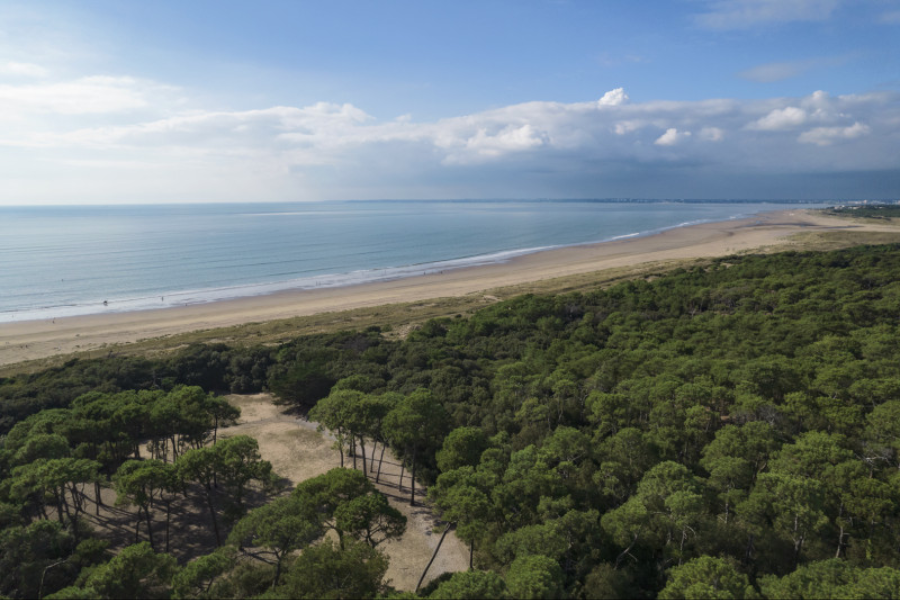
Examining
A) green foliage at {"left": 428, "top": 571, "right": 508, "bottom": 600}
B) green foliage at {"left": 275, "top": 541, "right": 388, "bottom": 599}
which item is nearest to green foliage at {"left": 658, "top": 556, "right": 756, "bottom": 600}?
green foliage at {"left": 428, "top": 571, "right": 508, "bottom": 600}

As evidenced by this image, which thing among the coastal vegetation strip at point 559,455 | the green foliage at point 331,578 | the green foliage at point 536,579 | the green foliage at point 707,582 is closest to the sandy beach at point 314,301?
the coastal vegetation strip at point 559,455

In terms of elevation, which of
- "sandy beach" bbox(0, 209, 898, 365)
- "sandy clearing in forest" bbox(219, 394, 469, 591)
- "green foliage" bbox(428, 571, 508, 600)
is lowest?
"sandy clearing in forest" bbox(219, 394, 469, 591)

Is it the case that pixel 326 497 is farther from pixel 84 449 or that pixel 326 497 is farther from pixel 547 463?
pixel 84 449

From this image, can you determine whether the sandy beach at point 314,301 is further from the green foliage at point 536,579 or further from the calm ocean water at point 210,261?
the green foliage at point 536,579

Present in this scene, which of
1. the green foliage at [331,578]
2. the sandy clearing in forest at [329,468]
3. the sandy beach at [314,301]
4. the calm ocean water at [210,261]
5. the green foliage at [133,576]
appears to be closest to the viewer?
the green foliage at [331,578]

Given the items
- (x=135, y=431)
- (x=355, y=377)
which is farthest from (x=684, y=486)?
(x=135, y=431)

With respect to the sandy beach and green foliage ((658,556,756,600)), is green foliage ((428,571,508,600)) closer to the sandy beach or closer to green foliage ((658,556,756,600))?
green foliage ((658,556,756,600))

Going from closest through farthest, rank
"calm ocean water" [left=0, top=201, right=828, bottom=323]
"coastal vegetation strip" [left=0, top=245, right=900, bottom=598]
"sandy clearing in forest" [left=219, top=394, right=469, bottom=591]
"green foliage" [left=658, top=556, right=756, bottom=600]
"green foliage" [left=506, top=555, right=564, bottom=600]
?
"green foliage" [left=658, top=556, right=756, bottom=600] → "green foliage" [left=506, top=555, right=564, bottom=600] → "coastal vegetation strip" [left=0, top=245, right=900, bottom=598] → "sandy clearing in forest" [left=219, top=394, right=469, bottom=591] → "calm ocean water" [left=0, top=201, right=828, bottom=323]
